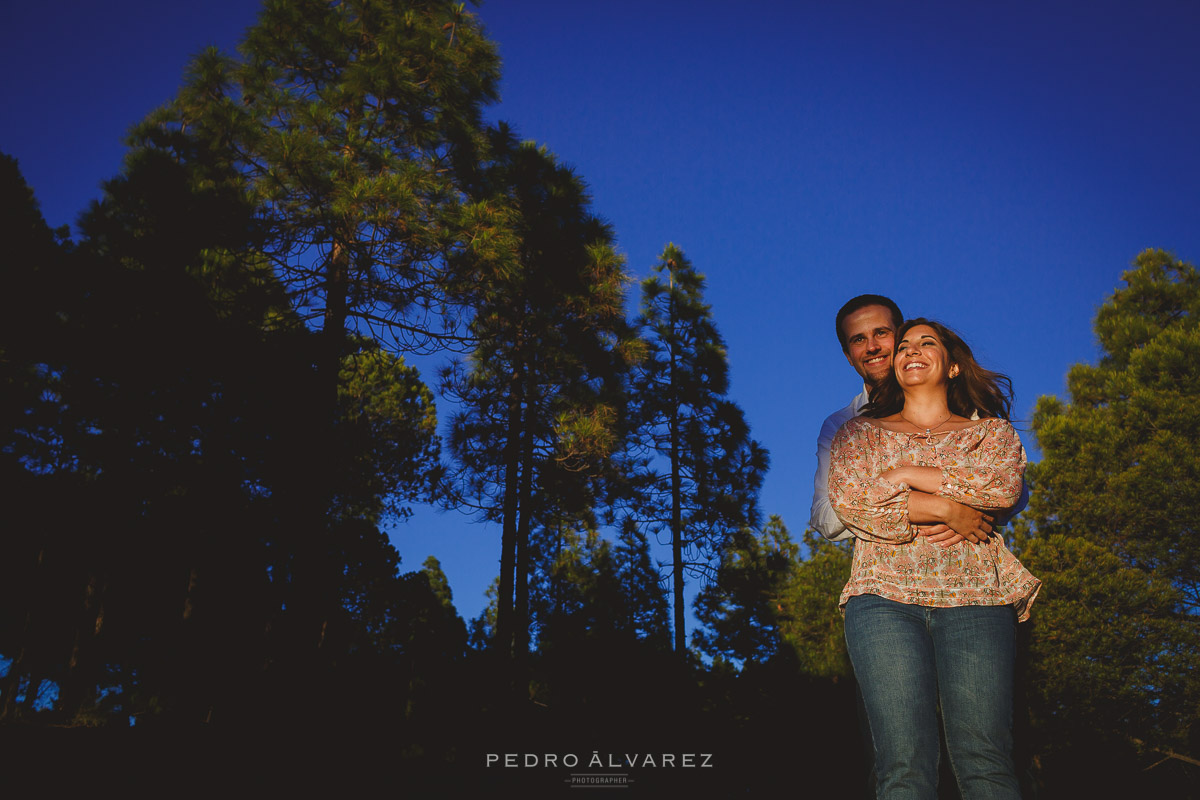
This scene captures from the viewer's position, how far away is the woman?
1.85 meters

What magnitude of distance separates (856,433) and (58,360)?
53.2 feet

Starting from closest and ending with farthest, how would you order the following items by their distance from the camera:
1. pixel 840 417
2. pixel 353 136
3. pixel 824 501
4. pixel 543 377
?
1. pixel 824 501
2. pixel 840 417
3. pixel 353 136
4. pixel 543 377

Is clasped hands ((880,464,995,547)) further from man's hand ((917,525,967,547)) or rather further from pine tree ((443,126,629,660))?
pine tree ((443,126,629,660))

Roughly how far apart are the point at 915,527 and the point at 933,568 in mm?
134

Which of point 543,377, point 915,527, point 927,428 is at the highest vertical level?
point 543,377

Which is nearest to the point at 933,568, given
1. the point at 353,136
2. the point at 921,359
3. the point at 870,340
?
the point at 921,359

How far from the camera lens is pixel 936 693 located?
6.40 feet

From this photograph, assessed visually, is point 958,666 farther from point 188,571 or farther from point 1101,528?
point 188,571

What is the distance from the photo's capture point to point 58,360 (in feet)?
44.0

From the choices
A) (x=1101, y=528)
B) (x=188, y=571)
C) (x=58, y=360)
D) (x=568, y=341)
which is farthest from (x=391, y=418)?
(x=1101, y=528)

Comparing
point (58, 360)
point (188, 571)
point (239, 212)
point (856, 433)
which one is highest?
point (58, 360)

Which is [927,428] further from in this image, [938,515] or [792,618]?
[792,618]

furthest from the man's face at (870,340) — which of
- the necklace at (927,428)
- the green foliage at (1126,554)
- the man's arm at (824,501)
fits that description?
the green foliage at (1126,554)

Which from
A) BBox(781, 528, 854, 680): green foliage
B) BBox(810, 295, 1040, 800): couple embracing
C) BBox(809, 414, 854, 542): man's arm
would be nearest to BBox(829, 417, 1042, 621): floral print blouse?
BBox(810, 295, 1040, 800): couple embracing
